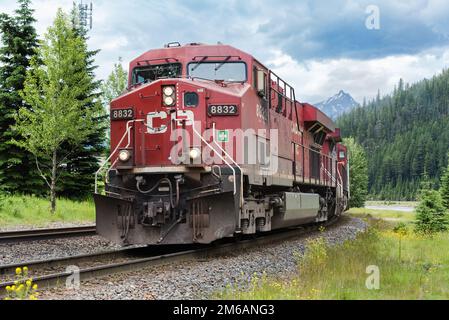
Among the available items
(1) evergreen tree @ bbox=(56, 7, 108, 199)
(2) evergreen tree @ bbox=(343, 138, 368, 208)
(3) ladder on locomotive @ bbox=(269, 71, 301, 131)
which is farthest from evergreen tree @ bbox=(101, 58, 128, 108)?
(2) evergreen tree @ bbox=(343, 138, 368, 208)

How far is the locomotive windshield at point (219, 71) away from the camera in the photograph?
11164 millimetres

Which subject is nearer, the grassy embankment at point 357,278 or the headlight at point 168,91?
the grassy embankment at point 357,278

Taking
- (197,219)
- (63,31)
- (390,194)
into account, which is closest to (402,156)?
(390,194)

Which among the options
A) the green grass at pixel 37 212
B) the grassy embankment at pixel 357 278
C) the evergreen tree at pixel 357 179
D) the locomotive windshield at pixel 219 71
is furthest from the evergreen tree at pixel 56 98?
the evergreen tree at pixel 357 179

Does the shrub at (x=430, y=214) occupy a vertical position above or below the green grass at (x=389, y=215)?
above

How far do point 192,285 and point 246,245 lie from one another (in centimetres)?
482

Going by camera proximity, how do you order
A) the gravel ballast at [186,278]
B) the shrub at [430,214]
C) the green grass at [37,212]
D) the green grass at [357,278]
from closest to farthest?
the green grass at [357,278] < the gravel ballast at [186,278] < the green grass at [37,212] < the shrub at [430,214]

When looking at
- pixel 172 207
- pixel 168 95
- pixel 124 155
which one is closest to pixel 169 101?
pixel 168 95

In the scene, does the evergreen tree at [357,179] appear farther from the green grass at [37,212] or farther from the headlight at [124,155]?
the headlight at [124,155]

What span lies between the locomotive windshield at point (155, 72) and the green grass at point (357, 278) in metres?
4.69

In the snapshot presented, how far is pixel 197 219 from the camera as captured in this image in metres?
10.0

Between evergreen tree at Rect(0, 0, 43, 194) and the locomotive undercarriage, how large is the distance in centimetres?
1618

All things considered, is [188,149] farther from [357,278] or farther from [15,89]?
[15,89]
